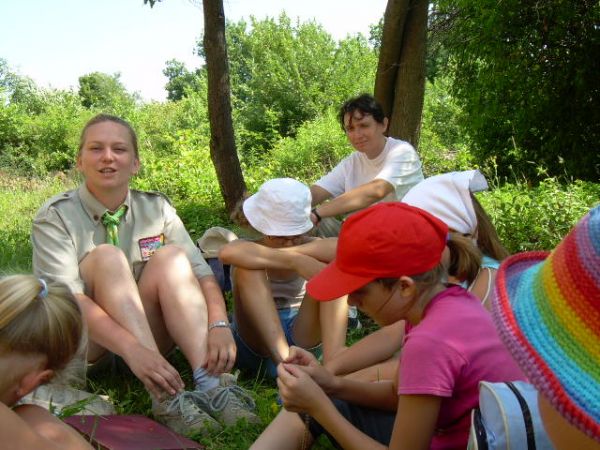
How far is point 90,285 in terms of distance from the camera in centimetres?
294

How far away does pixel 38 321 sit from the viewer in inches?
69.6

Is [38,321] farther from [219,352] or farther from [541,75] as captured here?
[541,75]

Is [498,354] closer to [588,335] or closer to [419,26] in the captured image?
[588,335]

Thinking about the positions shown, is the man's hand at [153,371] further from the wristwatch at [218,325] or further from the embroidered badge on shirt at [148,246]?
the embroidered badge on shirt at [148,246]

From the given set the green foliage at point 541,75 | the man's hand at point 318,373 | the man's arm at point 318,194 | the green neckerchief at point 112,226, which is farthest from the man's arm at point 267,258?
the green foliage at point 541,75

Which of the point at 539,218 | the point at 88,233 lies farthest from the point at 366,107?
the point at 88,233

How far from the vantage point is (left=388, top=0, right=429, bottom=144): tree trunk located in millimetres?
6117

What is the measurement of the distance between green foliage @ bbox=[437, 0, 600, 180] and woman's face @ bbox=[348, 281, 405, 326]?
6621 millimetres

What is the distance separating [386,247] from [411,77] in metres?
4.69

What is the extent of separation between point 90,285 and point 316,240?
43.0 inches

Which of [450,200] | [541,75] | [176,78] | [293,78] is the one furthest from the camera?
[176,78]

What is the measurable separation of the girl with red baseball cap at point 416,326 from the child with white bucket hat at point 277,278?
→ 96 cm

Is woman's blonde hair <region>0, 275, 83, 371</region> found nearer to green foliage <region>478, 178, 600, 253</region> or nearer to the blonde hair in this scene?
the blonde hair

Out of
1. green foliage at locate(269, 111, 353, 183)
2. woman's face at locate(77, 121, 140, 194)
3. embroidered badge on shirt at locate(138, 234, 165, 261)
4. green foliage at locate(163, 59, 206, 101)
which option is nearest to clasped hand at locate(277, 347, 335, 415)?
embroidered badge on shirt at locate(138, 234, 165, 261)
